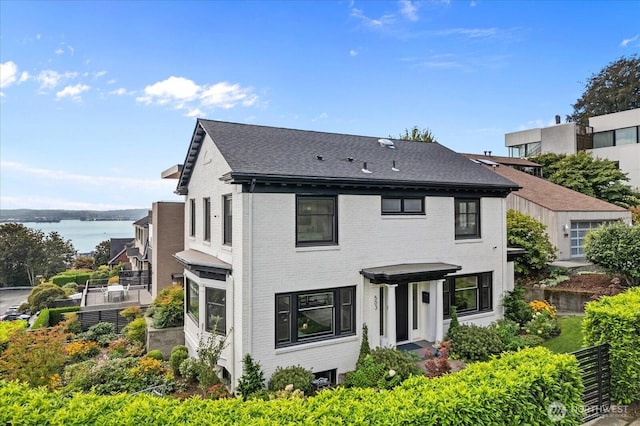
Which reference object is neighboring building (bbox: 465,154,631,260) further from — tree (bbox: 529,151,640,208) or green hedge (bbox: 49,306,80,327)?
green hedge (bbox: 49,306,80,327)

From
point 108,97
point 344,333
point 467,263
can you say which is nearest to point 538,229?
point 467,263

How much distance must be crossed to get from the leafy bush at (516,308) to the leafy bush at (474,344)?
296 cm

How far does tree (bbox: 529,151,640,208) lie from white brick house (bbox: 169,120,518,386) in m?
21.7

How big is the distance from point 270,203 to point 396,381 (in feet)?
21.2

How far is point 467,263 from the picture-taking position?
15.4m

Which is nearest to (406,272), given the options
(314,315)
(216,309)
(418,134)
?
(314,315)

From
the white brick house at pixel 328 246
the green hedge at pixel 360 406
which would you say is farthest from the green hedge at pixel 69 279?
the green hedge at pixel 360 406

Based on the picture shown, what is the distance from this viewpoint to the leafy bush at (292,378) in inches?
427

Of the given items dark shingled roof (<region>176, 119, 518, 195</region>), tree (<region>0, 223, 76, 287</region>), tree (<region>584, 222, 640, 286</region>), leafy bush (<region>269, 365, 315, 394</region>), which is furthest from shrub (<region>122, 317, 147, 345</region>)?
tree (<region>0, 223, 76, 287</region>)

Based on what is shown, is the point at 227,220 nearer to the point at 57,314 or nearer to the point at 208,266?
the point at 208,266

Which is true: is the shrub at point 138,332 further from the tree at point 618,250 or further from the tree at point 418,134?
the tree at point 418,134

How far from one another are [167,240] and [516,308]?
18301 mm

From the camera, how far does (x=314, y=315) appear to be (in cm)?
1229

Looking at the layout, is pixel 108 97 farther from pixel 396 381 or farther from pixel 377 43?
pixel 396 381
